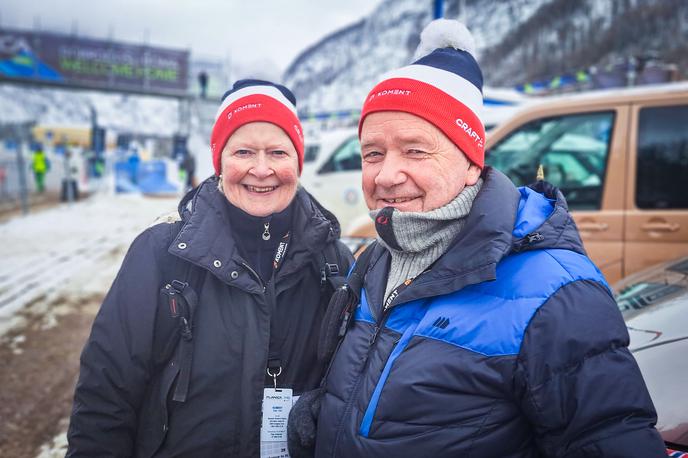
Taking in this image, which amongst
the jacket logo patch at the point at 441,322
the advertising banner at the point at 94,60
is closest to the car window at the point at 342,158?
the jacket logo patch at the point at 441,322

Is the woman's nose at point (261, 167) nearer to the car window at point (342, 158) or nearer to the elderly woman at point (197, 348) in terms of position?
the elderly woman at point (197, 348)

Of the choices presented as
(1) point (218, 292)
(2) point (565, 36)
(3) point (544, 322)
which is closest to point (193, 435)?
(1) point (218, 292)

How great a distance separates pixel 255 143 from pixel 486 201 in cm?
99

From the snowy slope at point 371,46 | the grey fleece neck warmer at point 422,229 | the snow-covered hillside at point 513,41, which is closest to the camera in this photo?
the grey fleece neck warmer at point 422,229

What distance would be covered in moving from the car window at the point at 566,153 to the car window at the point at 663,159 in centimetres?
21

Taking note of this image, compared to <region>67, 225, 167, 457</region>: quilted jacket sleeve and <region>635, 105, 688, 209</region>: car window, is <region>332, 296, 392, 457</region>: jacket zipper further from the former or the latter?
<region>635, 105, 688, 209</region>: car window

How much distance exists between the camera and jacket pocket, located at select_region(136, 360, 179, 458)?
1632mm

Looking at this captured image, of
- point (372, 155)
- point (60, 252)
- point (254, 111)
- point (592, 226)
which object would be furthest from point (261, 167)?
point (60, 252)

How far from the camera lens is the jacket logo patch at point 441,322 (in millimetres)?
1230

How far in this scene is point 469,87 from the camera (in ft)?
4.94

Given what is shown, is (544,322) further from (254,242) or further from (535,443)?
(254,242)

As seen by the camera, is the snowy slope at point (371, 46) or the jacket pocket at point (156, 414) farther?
the snowy slope at point (371, 46)

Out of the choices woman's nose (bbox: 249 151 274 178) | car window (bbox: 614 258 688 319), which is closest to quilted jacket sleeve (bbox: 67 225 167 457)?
woman's nose (bbox: 249 151 274 178)

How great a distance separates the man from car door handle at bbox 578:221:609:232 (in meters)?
1.86
